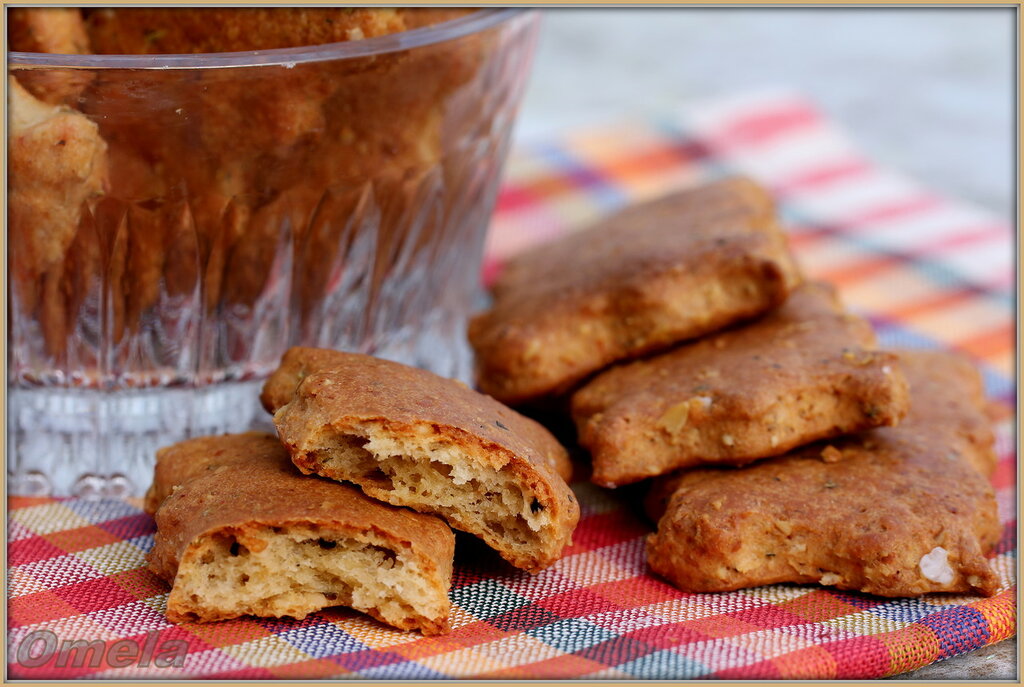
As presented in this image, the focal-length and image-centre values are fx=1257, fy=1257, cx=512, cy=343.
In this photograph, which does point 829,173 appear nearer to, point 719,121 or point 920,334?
point 719,121

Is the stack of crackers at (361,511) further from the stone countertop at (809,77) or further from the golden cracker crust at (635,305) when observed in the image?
the stone countertop at (809,77)

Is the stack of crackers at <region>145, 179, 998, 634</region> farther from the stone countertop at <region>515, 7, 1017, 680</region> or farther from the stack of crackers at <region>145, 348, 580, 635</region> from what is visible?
the stone countertop at <region>515, 7, 1017, 680</region>

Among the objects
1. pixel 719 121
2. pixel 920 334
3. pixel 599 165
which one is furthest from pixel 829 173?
pixel 920 334

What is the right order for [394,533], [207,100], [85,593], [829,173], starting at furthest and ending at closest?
[829,173] < [207,100] < [85,593] < [394,533]

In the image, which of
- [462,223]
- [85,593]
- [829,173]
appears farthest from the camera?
[829,173]

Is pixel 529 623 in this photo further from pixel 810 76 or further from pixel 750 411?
pixel 810 76

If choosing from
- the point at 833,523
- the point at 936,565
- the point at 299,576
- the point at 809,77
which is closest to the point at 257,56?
the point at 299,576
